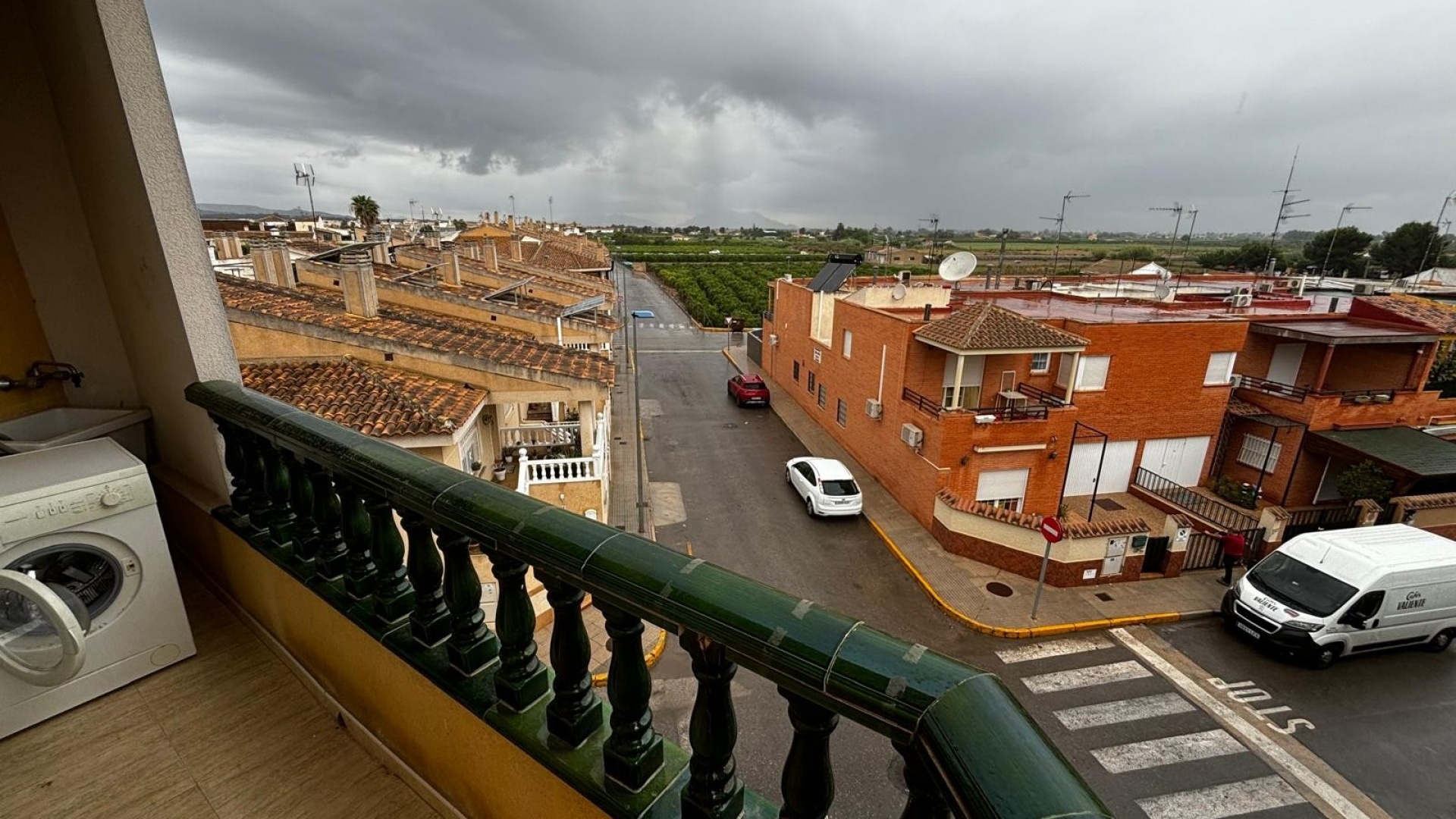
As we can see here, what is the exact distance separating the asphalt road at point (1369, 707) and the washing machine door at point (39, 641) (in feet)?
42.6

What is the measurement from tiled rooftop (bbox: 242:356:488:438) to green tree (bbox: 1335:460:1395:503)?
20.2m

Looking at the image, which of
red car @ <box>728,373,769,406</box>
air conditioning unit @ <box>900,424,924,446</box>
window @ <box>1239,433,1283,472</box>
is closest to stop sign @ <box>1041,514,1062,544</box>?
air conditioning unit @ <box>900,424,924,446</box>

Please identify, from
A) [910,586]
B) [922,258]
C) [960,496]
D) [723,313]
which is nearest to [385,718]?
[910,586]

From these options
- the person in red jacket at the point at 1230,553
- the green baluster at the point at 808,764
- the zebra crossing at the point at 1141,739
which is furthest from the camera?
the person in red jacket at the point at 1230,553

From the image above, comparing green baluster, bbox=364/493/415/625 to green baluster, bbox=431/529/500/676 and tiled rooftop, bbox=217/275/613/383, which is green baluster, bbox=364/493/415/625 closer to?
green baluster, bbox=431/529/500/676

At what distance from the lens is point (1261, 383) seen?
16781mm

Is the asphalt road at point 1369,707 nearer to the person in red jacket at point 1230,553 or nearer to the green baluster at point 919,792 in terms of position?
the person in red jacket at point 1230,553

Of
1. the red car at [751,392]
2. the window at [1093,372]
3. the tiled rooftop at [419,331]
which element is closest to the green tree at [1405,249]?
the window at [1093,372]

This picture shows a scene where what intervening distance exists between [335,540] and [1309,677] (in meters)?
14.2

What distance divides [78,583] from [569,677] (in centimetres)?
268

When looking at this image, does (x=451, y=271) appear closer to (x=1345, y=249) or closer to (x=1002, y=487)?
(x=1002, y=487)

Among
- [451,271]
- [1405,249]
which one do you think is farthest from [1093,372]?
[1405,249]

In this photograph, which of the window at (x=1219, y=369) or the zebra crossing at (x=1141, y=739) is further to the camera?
the window at (x=1219, y=369)

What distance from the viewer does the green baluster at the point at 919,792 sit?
36.5 inches
